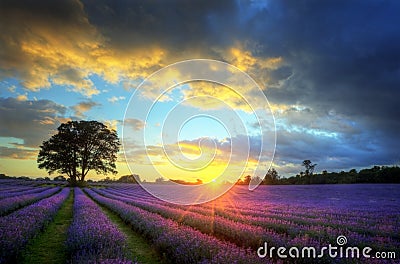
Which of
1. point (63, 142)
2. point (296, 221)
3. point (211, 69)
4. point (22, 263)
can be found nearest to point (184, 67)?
point (211, 69)

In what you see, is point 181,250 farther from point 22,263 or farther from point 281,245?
point 22,263

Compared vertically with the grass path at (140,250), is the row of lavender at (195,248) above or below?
above

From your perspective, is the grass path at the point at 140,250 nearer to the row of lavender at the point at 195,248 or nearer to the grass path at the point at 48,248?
the row of lavender at the point at 195,248

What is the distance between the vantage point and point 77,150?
140ft

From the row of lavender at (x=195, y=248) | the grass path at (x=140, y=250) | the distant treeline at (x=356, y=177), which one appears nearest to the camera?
the row of lavender at (x=195, y=248)

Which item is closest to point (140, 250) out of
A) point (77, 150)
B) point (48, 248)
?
point (48, 248)

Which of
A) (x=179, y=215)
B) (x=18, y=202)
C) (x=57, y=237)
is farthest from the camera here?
(x=18, y=202)

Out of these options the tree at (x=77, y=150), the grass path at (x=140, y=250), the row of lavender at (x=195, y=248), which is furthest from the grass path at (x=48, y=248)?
the tree at (x=77, y=150)

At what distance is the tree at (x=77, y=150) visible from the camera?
137ft

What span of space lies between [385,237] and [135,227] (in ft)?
22.8

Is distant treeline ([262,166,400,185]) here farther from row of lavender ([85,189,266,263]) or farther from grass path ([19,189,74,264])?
grass path ([19,189,74,264])

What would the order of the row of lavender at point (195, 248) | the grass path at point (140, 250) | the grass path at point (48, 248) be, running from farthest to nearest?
1. the grass path at point (140, 250)
2. the grass path at point (48, 248)
3. the row of lavender at point (195, 248)

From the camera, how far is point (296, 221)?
8828 mm

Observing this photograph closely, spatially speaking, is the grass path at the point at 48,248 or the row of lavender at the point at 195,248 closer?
the row of lavender at the point at 195,248
